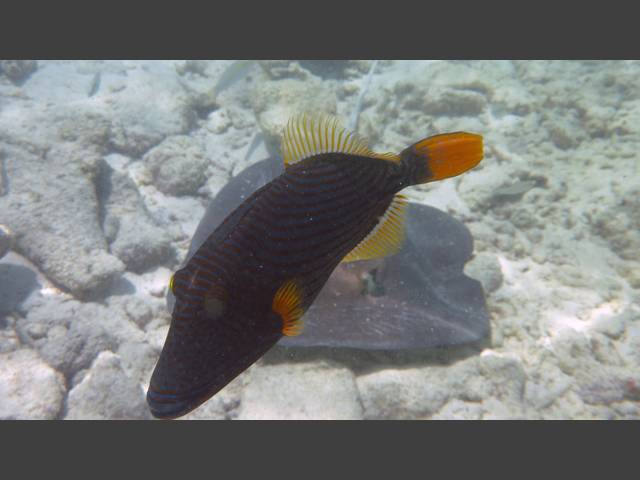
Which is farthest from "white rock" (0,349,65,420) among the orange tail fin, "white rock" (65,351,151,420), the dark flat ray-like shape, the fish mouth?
the orange tail fin

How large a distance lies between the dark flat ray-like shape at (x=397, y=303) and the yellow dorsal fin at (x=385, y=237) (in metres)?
1.94

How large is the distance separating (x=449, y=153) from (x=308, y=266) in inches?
23.3

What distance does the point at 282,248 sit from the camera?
101cm

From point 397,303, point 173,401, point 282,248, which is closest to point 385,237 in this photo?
point 282,248

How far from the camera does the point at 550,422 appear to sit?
3424mm

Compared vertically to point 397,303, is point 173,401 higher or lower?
higher

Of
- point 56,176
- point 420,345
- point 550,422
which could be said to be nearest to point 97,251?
point 56,176

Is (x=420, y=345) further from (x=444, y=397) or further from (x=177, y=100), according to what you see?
(x=177, y=100)

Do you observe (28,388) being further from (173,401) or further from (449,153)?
(449,153)

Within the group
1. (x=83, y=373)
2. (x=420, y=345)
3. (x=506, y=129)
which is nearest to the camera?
(x=420, y=345)

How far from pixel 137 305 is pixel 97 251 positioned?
Result: 0.83 metres

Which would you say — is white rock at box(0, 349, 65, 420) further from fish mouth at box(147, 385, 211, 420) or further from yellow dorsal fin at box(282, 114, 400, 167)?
yellow dorsal fin at box(282, 114, 400, 167)

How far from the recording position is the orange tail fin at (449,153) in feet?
3.90

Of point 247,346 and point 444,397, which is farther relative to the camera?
point 444,397
